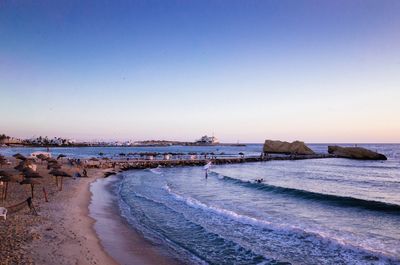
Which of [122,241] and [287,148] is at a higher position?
[287,148]

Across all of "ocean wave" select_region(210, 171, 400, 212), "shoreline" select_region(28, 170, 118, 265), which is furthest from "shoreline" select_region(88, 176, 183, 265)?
"ocean wave" select_region(210, 171, 400, 212)

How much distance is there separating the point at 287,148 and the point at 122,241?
328 feet

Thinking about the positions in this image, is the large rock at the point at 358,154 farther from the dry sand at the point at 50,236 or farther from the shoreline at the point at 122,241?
the dry sand at the point at 50,236

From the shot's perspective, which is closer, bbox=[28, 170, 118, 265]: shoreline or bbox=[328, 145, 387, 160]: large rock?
bbox=[28, 170, 118, 265]: shoreline

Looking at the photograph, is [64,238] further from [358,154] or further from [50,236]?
[358,154]

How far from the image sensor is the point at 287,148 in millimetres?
109438

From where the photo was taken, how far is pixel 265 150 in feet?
377

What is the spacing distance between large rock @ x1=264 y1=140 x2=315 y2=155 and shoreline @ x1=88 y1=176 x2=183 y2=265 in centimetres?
8871

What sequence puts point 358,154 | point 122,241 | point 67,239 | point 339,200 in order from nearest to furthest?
1. point 67,239
2. point 122,241
3. point 339,200
4. point 358,154

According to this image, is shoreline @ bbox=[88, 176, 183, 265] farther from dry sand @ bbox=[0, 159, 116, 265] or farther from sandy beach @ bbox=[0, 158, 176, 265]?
dry sand @ bbox=[0, 159, 116, 265]

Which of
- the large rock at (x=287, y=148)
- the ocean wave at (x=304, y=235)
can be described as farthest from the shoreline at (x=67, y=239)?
the large rock at (x=287, y=148)

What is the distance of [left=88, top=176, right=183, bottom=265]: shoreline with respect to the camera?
12.4 meters

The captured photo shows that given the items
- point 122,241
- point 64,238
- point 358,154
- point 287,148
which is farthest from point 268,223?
point 287,148

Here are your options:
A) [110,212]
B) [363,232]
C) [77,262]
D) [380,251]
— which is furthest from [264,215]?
[77,262]
